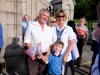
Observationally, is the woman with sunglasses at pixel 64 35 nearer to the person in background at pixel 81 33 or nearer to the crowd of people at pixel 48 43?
the crowd of people at pixel 48 43

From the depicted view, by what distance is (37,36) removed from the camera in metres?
4.54

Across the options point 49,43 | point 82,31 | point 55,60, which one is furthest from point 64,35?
point 82,31

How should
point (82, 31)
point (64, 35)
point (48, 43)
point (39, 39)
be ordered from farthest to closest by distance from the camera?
point (82, 31), point (64, 35), point (48, 43), point (39, 39)

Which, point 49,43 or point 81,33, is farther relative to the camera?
point 81,33

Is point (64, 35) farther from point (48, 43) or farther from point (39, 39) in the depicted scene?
point (39, 39)

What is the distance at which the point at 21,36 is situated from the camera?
7.28m

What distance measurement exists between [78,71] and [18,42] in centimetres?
188

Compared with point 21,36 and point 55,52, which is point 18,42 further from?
point 55,52

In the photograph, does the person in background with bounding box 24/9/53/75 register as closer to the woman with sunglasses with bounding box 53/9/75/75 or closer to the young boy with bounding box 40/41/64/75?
the young boy with bounding box 40/41/64/75

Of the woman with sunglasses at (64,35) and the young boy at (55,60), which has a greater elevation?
the woman with sunglasses at (64,35)

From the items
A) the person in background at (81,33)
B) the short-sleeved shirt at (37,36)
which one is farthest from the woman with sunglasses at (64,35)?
the person in background at (81,33)

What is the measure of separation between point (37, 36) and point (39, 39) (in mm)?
62

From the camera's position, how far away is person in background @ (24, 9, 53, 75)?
4555 millimetres

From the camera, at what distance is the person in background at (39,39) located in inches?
179
